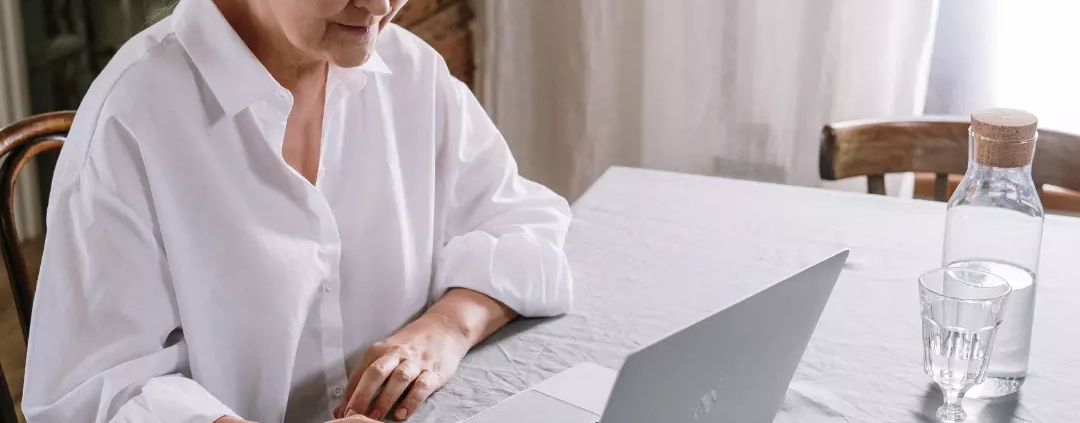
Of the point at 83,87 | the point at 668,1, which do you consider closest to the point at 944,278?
the point at 668,1

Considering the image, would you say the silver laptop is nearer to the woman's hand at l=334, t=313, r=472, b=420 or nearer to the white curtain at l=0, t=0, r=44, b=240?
the woman's hand at l=334, t=313, r=472, b=420

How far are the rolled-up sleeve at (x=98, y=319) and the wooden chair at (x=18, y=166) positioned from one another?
26 cm

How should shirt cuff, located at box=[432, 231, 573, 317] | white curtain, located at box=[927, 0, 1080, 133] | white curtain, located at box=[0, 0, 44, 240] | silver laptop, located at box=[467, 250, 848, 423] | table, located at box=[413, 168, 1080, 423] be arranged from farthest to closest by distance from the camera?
white curtain, located at box=[0, 0, 44, 240] < white curtain, located at box=[927, 0, 1080, 133] < shirt cuff, located at box=[432, 231, 573, 317] < table, located at box=[413, 168, 1080, 423] < silver laptop, located at box=[467, 250, 848, 423]

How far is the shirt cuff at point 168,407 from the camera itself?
0.90 metres

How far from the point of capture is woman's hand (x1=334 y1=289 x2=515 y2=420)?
0.99 metres

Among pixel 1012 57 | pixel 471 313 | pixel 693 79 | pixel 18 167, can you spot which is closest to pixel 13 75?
pixel 18 167

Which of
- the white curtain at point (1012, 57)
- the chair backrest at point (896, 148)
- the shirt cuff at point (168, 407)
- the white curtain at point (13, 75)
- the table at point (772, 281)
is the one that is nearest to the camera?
the shirt cuff at point (168, 407)

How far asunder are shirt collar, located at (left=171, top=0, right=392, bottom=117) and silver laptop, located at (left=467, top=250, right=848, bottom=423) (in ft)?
1.19

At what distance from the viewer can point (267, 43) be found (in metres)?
1.07

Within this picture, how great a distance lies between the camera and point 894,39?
209 centimetres

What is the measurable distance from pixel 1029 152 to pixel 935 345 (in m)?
0.18

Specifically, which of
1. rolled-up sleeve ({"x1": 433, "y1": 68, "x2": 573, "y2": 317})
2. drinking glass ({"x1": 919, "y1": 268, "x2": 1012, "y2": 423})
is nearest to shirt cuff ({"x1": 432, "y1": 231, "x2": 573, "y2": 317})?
rolled-up sleeve ({"x1": 433, "y1": 68, "x2": 573, "y2": 317})

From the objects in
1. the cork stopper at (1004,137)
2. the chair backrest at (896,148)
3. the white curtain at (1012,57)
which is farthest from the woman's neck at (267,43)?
the white curtain at (1012,57)

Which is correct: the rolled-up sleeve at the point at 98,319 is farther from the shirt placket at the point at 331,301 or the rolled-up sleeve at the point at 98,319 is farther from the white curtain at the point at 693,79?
the white curtain at the point at 693,79
